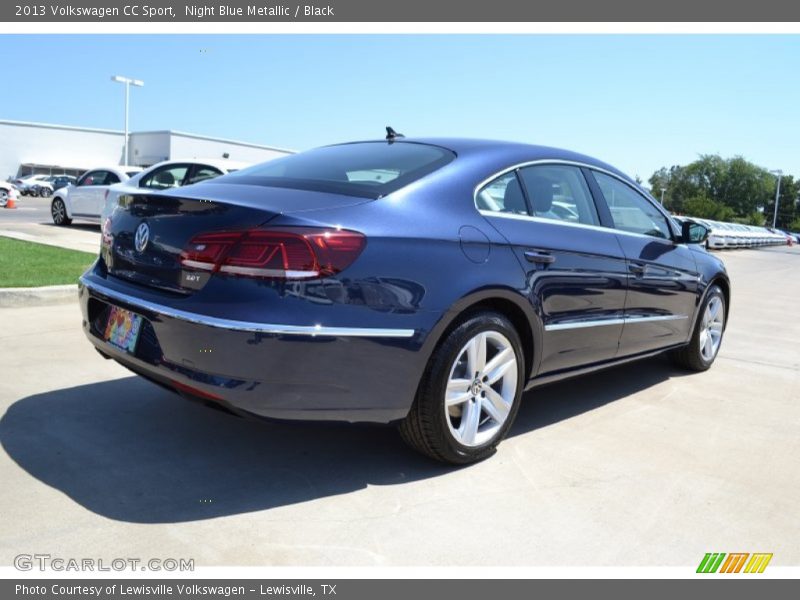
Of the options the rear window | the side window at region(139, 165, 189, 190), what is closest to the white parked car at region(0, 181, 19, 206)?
the side window at region(139, 165, 189, 190)

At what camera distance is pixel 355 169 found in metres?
3.58

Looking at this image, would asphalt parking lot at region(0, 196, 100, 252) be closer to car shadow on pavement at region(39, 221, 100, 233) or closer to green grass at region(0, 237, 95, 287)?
car shadow on pavement at region(39, 221, 100, 233)

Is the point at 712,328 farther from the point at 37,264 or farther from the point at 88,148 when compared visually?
the point at 88,148

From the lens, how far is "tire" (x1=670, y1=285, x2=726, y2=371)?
5.56 metres

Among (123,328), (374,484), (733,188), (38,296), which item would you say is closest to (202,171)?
(38,296)

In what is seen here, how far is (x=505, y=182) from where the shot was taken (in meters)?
3.69

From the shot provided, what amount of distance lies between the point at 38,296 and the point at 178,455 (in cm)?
400

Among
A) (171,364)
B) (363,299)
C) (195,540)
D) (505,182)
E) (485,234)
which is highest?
(505,182)

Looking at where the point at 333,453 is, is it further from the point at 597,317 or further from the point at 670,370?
the point at 670,370

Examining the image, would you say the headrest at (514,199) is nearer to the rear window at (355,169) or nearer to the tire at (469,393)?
the rear window at (355,169)

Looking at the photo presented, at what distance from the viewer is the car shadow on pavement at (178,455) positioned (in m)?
2.92

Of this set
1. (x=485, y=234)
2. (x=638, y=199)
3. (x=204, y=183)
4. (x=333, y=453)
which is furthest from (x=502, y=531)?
(x=638, y=199)

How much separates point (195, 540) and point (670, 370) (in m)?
4.33

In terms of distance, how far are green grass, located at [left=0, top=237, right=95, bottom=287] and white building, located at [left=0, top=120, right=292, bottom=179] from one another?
46.3 meters
